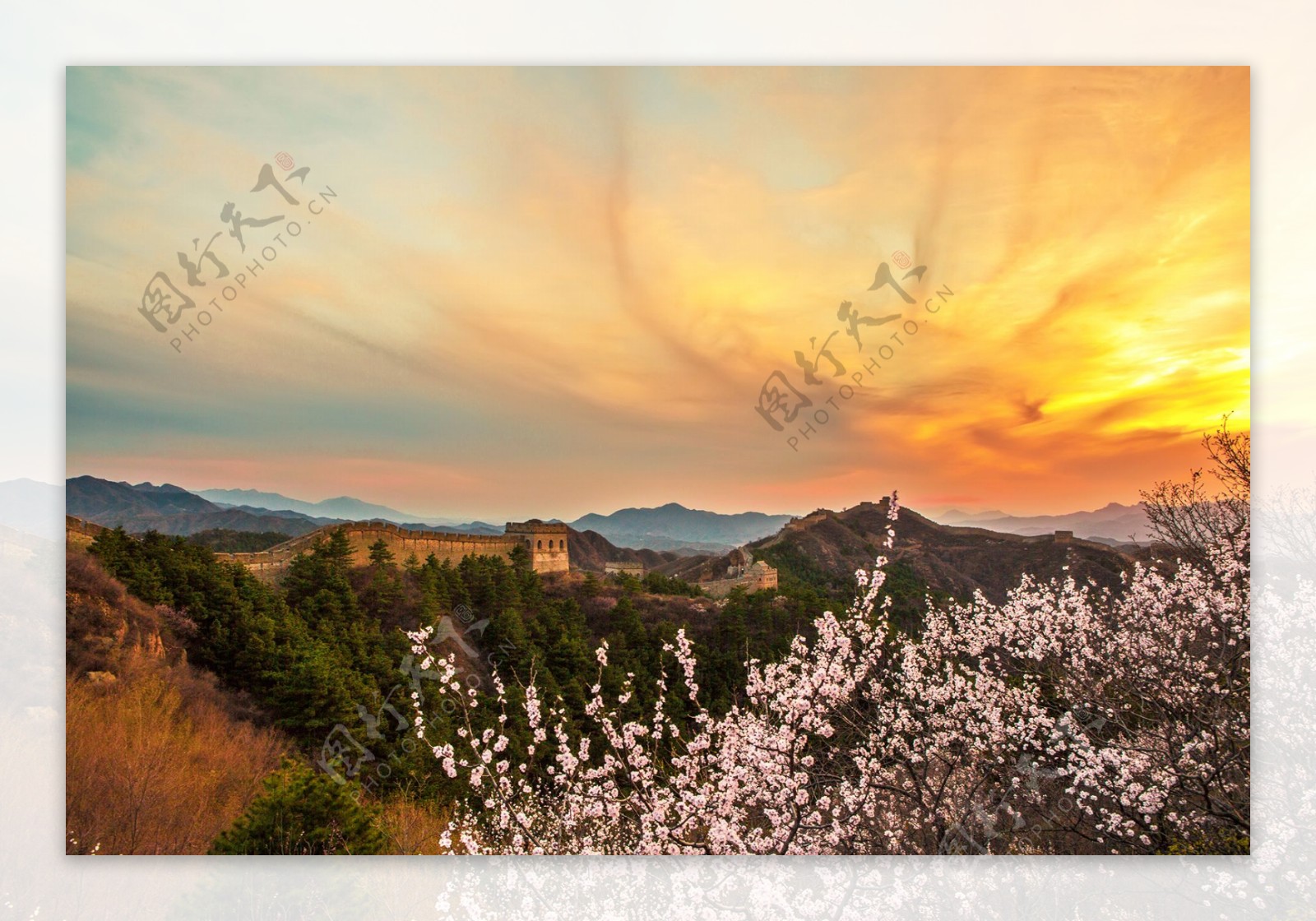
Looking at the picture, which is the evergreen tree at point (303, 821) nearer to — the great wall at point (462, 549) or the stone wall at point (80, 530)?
the great wall at point (462, 549)

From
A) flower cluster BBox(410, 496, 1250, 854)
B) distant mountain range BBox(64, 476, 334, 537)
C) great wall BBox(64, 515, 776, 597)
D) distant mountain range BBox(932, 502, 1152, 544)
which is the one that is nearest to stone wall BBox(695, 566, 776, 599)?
great wall BBox(64, 515, 776, 597)

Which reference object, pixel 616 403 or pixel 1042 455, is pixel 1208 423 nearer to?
pixel 1042 455

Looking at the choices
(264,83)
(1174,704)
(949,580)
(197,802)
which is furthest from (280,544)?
(1174,704)

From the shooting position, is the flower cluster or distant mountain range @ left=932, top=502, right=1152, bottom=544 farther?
distant mountain range @ left=932, top=502, right=1152, bottom=544

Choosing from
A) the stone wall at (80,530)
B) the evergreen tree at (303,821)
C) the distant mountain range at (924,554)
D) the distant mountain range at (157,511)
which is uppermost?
the distant mountain range at (157,511)

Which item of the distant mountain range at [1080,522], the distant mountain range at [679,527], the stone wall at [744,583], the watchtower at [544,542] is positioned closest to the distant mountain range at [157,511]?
the watchtower at [544,542]

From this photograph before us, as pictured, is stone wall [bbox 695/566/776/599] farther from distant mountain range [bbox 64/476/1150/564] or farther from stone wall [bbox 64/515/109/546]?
stone wall [bbox 64/515/109/546]

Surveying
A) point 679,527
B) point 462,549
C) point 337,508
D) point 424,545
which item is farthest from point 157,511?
point 679,527
